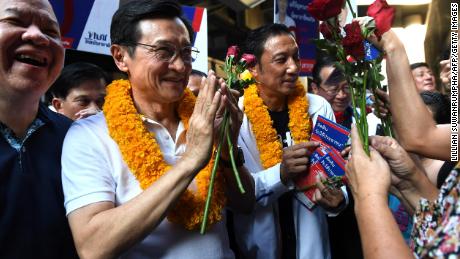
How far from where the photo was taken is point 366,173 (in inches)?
54.4

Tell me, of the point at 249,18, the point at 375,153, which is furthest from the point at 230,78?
the point at 249,18

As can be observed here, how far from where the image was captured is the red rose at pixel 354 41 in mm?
1388

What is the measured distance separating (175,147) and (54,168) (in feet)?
1.73

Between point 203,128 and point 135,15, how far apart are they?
63 cm

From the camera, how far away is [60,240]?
1732mm

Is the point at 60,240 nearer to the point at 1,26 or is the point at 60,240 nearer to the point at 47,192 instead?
the point at 47,192

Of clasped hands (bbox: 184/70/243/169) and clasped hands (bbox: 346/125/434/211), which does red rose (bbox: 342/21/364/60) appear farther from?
clasped hands (bbox: 184/70/243/169)

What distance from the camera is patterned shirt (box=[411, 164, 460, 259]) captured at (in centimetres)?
93

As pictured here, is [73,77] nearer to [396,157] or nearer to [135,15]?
[135,15]

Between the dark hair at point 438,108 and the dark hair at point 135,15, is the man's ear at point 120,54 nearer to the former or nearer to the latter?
the dark hair at point 135,15

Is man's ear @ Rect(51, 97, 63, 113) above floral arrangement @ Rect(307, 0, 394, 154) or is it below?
below

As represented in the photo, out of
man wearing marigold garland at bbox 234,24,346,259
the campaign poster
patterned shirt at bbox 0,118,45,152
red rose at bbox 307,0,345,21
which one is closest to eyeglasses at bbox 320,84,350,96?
the campaign poster

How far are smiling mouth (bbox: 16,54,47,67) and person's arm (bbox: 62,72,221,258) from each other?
0.54 metres

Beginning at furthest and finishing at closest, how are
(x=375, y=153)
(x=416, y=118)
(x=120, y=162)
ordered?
(x=416, y=118) < (x=120, y=162) < (x=375, y=153)
